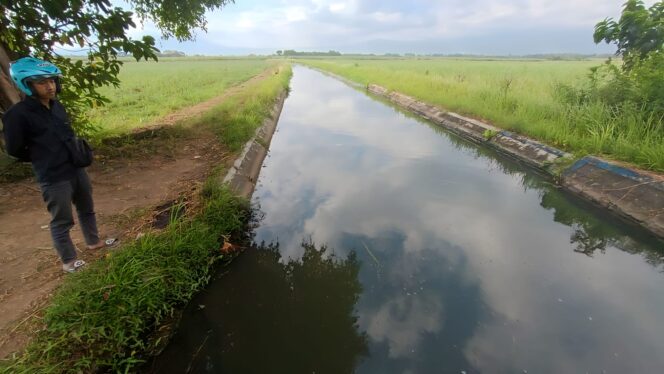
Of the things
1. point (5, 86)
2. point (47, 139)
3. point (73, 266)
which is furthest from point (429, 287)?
point (5, 86)

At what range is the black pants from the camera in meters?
2.97

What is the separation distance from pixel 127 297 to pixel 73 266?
0.90m

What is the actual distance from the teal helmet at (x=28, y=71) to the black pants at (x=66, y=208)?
85 centimetres

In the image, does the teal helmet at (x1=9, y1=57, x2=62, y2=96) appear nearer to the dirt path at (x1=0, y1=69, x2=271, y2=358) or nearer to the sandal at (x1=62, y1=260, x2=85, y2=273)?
the sandal at (x1=62, y1=260, x2=85, y2=273)

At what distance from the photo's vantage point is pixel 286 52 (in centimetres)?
13350

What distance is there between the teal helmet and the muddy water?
8.03 feet

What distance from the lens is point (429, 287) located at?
3.62 metres

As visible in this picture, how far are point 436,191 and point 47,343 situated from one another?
18.4 ft

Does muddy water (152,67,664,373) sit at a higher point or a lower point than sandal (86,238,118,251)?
lower

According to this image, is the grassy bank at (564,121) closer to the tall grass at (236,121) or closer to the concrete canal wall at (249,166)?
the concrete canal wall at (249,166)

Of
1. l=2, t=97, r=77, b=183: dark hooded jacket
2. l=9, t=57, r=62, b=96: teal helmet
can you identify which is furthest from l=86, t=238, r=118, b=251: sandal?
l=9, t=57, r=62, b=96: teal helmet

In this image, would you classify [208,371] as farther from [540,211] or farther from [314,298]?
[540,211]

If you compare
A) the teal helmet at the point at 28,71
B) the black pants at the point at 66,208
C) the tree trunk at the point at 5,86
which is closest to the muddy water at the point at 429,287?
the black pants at the point at 66,208

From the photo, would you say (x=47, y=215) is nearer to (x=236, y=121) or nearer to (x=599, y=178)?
(x=236, y=121)
